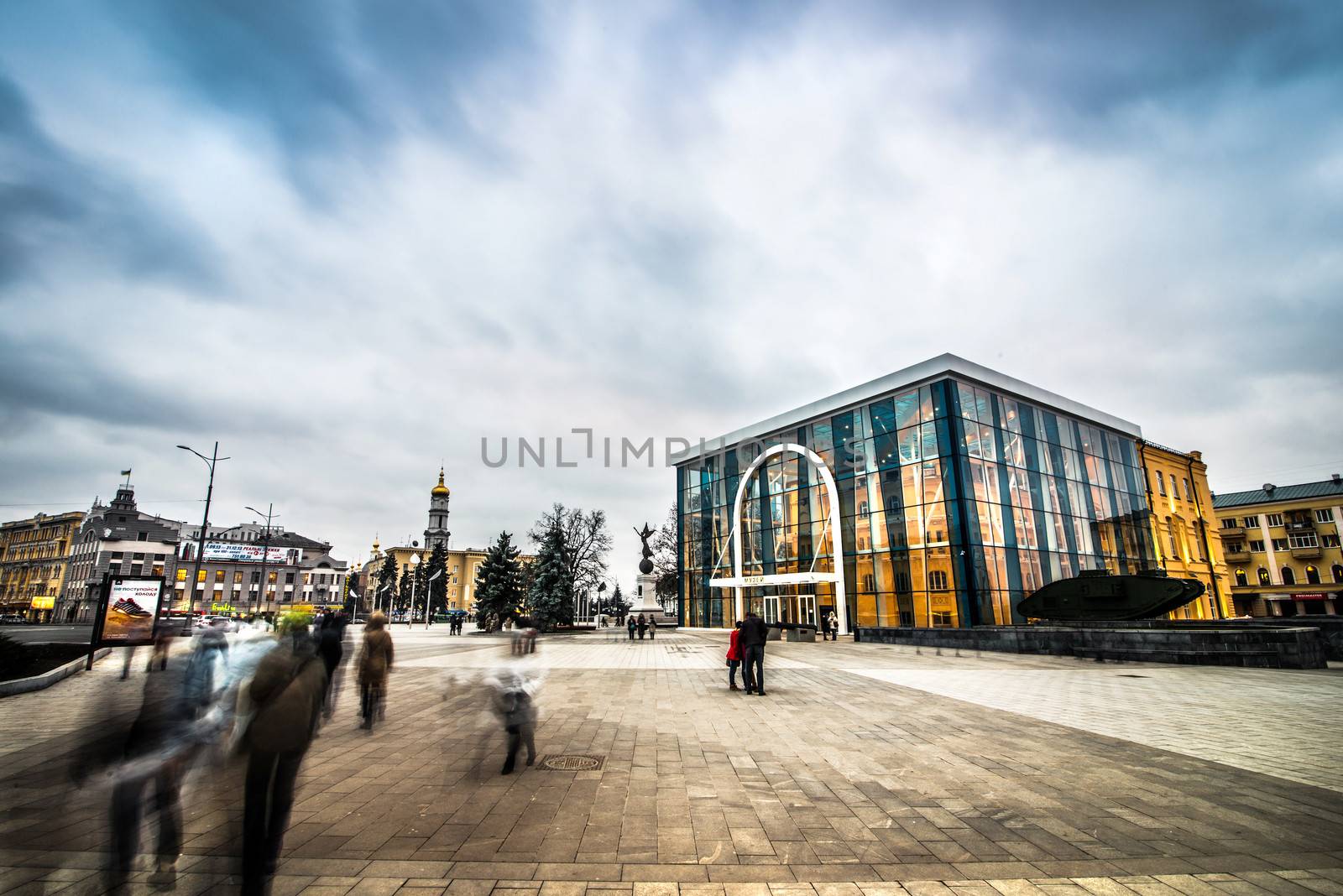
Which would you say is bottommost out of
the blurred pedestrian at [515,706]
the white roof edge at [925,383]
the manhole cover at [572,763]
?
the manhole cover at [572,763]

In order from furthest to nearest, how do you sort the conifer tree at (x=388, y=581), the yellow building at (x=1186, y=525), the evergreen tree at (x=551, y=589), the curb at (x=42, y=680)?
the conifer tree at (x=388, y=581) < the yellow building at (x=1186, y=525) < the evergreen tree at (x=551, y=589) < the curb at (x=42, y=680)

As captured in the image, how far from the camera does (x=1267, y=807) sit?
5.25m

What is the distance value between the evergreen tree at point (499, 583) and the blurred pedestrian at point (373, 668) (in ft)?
106

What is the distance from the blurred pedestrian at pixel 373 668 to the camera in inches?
346

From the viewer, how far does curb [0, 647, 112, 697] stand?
12.1 metres

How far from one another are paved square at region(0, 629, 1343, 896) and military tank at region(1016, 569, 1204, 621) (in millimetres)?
16141

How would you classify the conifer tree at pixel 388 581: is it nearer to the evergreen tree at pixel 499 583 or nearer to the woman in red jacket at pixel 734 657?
the evergreen tree at pixel 499 583

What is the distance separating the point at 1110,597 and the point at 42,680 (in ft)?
118

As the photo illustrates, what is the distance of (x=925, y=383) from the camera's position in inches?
1371

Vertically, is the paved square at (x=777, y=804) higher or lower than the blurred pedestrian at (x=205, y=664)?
lower

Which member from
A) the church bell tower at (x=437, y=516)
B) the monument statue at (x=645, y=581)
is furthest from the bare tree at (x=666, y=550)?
the church bell tower at (x=437, y=516)

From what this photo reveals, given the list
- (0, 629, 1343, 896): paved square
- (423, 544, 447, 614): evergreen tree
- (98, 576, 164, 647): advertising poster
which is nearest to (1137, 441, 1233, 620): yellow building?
(0, 629, 1343, 896): paved square

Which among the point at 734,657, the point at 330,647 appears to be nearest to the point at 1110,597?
the point at 734,657

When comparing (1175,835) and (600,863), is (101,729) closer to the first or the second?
(600,863)
